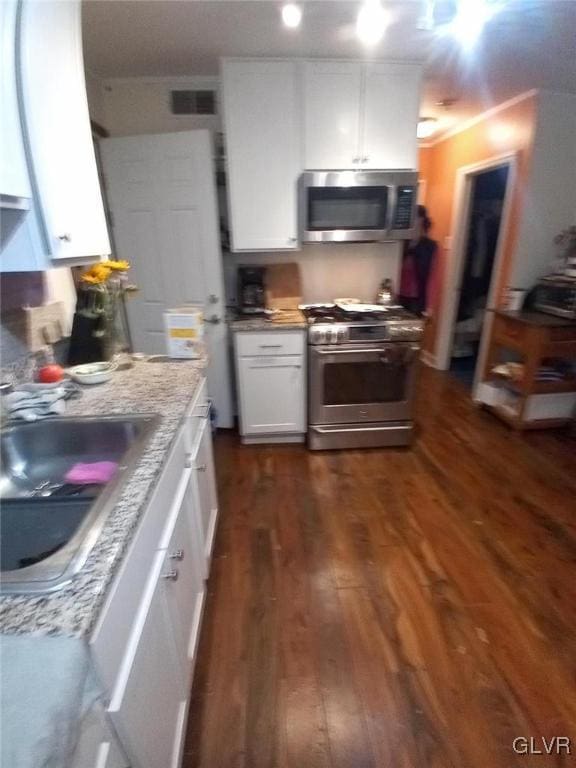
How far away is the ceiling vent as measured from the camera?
100 inches

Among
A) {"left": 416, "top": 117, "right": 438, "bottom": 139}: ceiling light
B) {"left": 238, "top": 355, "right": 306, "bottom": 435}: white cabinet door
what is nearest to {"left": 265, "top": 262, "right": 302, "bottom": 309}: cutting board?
{"left": 238, "top": 355, "right": 306, "bottom": 435}: white cabinet door

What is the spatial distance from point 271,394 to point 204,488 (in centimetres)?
103

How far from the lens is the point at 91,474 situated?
1.04m

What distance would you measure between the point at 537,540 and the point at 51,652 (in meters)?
2.06

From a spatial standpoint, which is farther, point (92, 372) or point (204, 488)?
point (204, 488)

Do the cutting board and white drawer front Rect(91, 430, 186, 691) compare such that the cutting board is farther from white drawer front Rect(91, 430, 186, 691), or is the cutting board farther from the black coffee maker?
white drawer front Rect(91, 430, 186, 691)

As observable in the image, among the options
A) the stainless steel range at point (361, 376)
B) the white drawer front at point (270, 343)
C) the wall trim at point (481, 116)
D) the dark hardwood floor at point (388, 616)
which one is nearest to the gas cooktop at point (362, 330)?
the stainless steel range at point (361, 376)

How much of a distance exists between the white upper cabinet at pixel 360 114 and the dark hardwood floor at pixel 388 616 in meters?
1.93

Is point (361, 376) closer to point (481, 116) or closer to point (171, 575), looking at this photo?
point (171, 575)

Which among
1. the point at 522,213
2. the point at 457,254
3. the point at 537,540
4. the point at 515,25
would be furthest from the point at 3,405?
the point at 457,254

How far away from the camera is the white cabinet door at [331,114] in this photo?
223cm

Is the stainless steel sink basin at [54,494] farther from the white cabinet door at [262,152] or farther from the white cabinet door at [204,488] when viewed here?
the white cabinet door at [262,152]

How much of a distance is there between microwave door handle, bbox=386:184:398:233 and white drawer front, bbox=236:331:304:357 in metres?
0.86

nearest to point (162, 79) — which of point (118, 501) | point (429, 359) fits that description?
point (118, 501)
